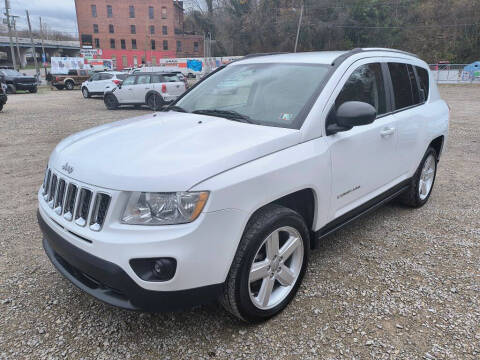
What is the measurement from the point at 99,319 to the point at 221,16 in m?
61.5

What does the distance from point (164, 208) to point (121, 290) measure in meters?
0.51

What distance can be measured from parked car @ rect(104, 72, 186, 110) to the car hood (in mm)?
12667

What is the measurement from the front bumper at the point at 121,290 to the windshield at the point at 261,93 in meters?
1.33

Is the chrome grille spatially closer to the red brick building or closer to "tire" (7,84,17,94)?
"tire" (7,84,17,94)

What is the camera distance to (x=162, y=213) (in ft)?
6.62

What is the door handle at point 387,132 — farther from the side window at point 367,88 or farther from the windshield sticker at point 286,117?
the windshield sticker at point 286,117

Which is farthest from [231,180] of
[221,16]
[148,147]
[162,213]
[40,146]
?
[221,16]

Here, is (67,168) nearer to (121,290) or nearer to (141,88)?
(121,290)

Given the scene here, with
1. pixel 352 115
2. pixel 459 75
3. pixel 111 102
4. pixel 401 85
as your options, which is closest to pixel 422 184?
pixel 401 85

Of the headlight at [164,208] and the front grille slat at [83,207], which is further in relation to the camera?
the front grille slat at [83,207]

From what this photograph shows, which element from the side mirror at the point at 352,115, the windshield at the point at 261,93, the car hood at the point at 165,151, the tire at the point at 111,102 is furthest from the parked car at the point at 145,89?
the side mirror at the point at 352,115

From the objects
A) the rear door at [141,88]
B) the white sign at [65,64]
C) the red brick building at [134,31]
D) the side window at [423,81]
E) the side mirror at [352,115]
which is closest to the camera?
the side mirror at [352,115]

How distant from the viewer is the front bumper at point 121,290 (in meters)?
2.00

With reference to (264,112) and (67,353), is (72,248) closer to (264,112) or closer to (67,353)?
(67,353)
